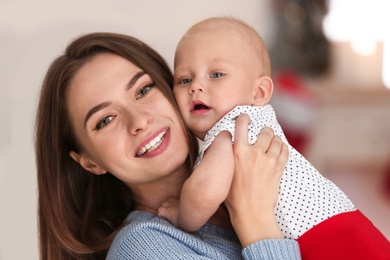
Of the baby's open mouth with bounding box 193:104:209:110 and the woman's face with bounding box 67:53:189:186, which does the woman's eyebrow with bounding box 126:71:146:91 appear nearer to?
the woman's face with bounding box 67:53:189:186

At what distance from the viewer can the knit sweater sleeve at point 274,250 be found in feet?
3.85

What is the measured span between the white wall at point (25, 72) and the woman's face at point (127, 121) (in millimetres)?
386

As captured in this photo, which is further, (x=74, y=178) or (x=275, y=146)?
(x=74, y=178)

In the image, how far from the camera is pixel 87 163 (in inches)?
58.3

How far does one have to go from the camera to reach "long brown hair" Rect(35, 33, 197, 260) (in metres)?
1.43

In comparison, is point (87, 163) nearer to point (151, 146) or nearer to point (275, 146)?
point (151, 146)

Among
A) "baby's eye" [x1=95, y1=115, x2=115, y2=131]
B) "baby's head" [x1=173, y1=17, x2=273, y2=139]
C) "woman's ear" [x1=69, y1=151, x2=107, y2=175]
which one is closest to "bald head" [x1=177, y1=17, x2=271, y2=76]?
"baby's head" [x1=173, y1=17, x2=273, y2=139]

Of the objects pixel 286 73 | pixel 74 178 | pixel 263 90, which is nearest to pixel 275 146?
pixel 263 90

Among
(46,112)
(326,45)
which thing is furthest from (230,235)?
(326,45)

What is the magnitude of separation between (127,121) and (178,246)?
27 centimetres

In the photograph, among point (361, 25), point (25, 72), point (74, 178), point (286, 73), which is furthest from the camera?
point (361, 25)

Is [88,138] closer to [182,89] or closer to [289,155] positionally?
[182,89]

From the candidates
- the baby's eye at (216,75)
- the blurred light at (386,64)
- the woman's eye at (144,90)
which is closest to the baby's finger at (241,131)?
the baby's eye at (216,75)

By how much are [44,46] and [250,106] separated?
0.72m
